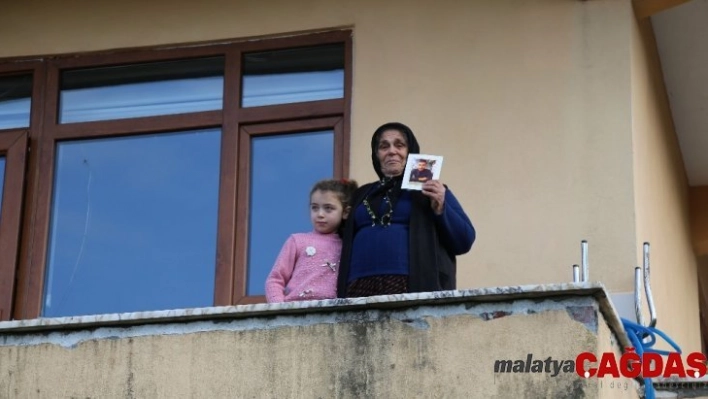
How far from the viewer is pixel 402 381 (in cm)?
591

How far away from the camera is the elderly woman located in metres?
6.80

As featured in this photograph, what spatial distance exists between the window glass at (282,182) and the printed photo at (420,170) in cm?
187

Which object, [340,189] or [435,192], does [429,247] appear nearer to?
[435,192]

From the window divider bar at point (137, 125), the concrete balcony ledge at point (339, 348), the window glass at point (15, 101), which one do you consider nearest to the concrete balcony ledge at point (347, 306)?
the concrete balcony ledge at point (339, 348)

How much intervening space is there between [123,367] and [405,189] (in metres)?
1.53

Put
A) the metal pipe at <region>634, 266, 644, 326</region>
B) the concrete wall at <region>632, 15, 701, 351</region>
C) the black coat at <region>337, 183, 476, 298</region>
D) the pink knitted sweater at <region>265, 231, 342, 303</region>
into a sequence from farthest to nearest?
1. the concrete wall at <region>632, 15, 701, 351</region>
2. the metal pipe at <region>634, 266, 644, 326</region>
3. the pink knitted sweater at <region>265, 231, 342, 303</region>
4. the black coat at <region>337, 183, 476, 298</region>

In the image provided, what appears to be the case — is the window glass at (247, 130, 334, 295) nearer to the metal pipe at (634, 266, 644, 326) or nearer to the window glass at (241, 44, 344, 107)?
the window glass at (241, 44, 344, 107)

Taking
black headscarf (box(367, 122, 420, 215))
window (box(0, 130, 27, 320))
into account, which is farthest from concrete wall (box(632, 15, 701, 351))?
window (box(0, 130, 27, 320))

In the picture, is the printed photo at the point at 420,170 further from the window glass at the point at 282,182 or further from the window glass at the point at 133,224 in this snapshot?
the window glass at the point at 133,224

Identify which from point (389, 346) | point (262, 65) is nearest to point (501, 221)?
point (262, 65)

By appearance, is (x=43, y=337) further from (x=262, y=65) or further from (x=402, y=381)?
(x=262, y=65)

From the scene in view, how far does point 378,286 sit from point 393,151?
2.23 feet

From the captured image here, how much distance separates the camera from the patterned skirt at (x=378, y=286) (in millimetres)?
6781

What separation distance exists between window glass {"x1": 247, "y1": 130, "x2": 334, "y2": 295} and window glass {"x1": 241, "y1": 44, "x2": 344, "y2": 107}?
0.24 meters
